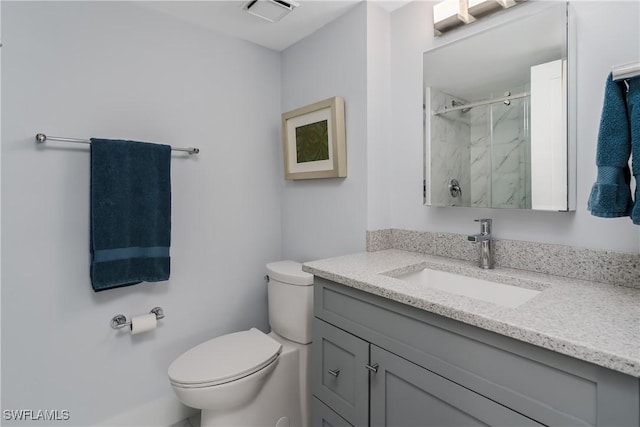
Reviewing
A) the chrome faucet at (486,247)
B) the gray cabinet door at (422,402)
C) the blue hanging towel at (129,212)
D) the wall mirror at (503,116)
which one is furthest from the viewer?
the blue hanging towel at (129,212)

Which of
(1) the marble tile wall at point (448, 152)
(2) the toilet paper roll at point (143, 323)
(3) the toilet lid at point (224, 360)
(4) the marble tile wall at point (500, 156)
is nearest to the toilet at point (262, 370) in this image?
(3) the toilet lid at point (224, 360)

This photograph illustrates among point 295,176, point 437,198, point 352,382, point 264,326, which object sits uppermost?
point 295,176

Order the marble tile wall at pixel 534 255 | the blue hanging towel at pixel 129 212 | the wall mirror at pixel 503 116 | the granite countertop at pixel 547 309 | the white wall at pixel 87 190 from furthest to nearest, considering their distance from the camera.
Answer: the blue hanging towel at pixel 129 212
the white wall at pixel 87 190
the wall mirror at pixel 503 116
the marble tile wall at pixel 534 255
the granite countertop at pixel 547 309

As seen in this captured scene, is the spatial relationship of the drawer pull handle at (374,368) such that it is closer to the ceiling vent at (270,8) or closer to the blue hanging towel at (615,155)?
the blue hanging towel at (615,155)

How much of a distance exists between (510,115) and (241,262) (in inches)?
64.0

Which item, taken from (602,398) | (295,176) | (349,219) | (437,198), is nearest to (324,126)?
(295,176)

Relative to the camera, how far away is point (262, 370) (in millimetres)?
1429

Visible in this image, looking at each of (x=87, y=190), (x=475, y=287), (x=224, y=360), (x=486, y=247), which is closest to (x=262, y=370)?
(x=224, y=360)

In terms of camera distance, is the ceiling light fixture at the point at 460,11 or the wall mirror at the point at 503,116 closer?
the wall mirror at the point at 503,116

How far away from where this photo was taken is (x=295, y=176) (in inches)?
79.4

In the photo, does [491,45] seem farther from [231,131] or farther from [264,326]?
[264,326]

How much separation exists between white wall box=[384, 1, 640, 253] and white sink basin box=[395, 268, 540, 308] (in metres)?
0.23

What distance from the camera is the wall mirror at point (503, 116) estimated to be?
1140 millimetres

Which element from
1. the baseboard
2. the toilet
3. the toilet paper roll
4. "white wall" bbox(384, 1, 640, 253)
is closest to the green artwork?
"white wall" bbox(384, 1, 640, 253)
